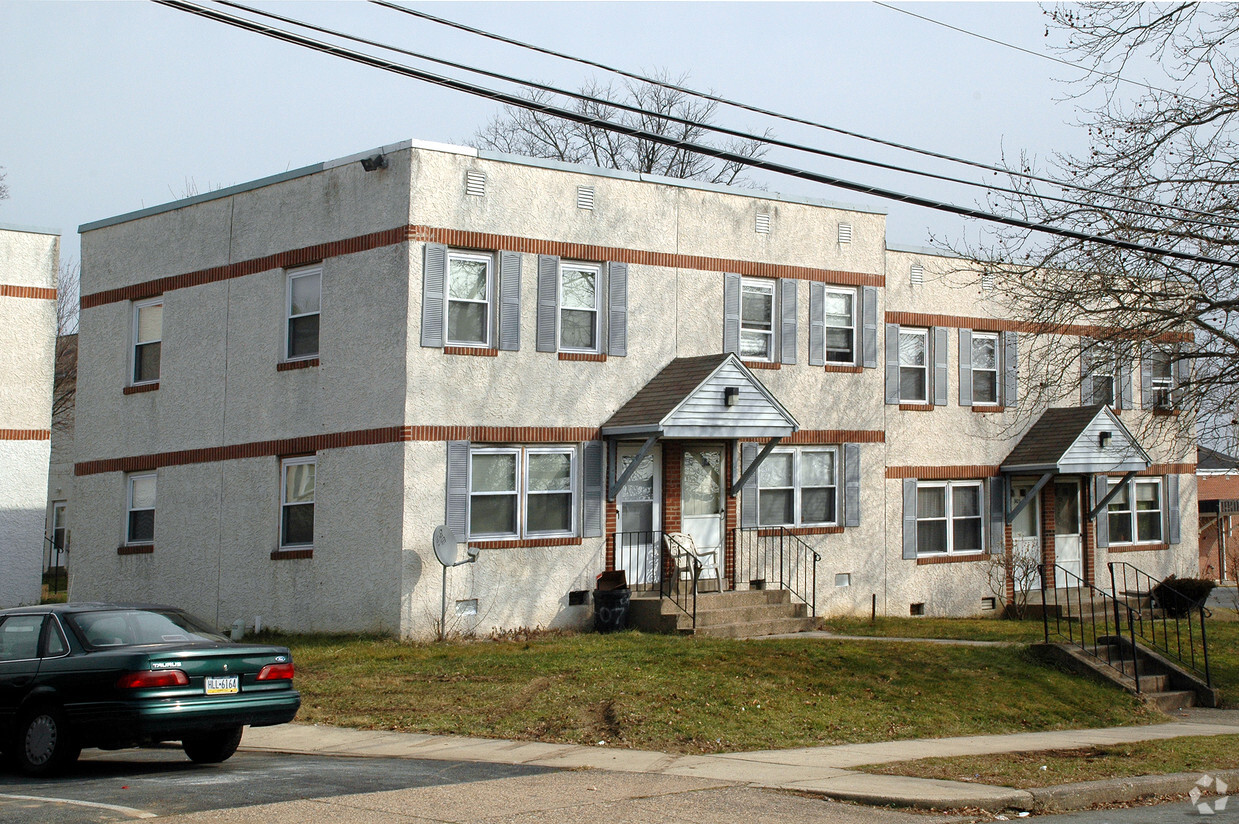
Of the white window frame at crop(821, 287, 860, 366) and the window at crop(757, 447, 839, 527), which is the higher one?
the white window frame at crop(821, 287, 860, 366)

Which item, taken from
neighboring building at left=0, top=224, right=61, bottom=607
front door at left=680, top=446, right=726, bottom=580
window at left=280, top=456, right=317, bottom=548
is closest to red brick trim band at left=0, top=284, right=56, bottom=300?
neighboring building at left=0, top=224, right=61, bottom=607

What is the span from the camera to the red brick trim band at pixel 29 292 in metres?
23.9

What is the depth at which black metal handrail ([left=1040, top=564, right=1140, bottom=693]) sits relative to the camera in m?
16.6

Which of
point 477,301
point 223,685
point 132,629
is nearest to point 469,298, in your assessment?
point 477,301

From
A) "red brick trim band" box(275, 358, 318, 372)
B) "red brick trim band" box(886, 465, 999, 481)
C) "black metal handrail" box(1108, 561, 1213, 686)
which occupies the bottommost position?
"black metal handrail" box(1108, 561, 1213, 686)

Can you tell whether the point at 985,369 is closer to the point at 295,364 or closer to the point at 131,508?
the point at 295,364

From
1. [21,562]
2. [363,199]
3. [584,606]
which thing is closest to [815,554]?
[584,606]

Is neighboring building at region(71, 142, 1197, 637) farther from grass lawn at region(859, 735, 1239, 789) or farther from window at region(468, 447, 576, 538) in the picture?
grass lawn at region(859, 735, 1239, 789)

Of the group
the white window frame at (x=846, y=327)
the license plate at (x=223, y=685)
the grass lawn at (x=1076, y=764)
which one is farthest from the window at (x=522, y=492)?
the grass lawn at (x=1076, y=764)

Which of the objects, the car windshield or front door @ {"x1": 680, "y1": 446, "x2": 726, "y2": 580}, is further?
front door @ {"x1": 680, "y1": 446, "x2": 726, "y2": 580}

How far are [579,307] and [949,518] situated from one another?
31.6ft

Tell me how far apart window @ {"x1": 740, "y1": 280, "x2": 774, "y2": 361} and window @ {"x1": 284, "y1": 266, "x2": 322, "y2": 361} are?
286 inches

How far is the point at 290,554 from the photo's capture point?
64.0 ft

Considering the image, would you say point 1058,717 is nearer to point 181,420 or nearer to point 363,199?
point 363,199
